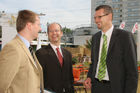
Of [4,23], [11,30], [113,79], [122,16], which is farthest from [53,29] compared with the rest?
[122,16]

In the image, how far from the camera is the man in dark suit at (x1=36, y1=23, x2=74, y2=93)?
2137mm

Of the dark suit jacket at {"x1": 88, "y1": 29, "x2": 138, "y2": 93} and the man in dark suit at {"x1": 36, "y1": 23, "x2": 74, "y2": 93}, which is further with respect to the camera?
the man in dark suit at {"x1": 36, "y1": 23, "x2": 74, "y2": 93}

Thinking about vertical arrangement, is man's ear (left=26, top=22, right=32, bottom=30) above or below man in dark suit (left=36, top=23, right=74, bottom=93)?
above

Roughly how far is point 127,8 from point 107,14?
86072mm

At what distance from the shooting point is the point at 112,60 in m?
1.84

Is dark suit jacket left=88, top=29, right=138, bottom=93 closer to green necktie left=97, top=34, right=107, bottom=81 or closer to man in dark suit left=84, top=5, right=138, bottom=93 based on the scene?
man in dark suit left=84, top=5, right=138, bottom=93

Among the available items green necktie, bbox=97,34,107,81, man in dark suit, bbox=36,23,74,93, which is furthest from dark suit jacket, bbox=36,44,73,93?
green necktie, bbox=97,34,107,81

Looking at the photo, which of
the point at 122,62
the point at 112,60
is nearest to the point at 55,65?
the point at 112,60

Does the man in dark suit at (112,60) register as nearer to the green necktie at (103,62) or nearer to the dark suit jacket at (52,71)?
the green necktie at (103,62)

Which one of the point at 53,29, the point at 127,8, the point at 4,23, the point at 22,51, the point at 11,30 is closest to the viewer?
the point at 22,51

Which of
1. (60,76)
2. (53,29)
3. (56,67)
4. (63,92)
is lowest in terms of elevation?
(63,92)

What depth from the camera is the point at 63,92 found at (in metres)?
2.18

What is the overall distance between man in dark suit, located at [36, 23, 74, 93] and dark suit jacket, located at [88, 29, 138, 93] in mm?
712

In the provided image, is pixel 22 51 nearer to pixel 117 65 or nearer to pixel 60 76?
pixel 60 76
